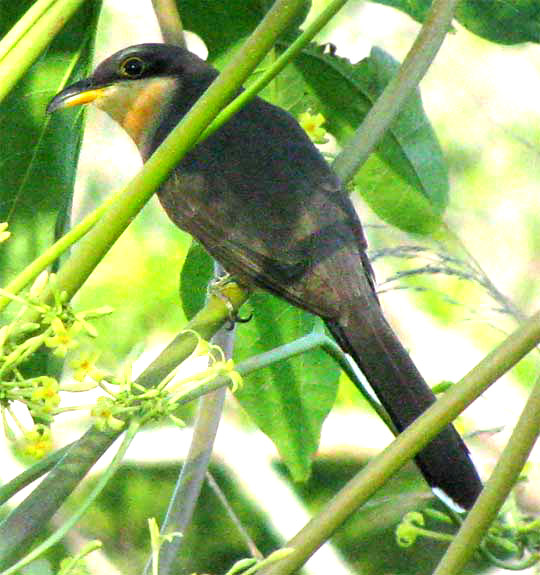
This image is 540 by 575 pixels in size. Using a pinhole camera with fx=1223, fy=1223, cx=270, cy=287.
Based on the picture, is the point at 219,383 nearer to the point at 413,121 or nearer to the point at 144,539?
the point at 413,121

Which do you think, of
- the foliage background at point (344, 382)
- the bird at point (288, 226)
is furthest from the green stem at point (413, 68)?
the foliage background at point (344, 382)

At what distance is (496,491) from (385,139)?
156 cm

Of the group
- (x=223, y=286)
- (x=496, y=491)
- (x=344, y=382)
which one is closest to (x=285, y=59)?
(x=496, y=491)

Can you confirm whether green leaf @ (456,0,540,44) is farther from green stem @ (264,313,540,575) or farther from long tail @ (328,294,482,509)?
green stem @ (264,313,540,575)

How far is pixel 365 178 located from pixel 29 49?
135cm

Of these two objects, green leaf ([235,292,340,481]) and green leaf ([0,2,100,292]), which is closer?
green leaf ([0,2,100,292])

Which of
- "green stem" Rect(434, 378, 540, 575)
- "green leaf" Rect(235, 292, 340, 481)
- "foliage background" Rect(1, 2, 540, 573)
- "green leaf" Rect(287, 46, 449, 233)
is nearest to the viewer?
"green stem" Rect(434, 378, 540, 575)

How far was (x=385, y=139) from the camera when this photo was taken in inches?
115

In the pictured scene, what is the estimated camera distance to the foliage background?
4195 millimetres

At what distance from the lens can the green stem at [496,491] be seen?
1470 mm

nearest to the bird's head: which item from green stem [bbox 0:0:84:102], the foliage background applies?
the foliage background

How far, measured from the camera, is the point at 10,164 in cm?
248

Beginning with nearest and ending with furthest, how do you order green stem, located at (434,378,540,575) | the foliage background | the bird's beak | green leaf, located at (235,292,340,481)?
1. green stem, located at (434,378,540,575)
2. the bird's beak
3. green leaf, located at (235,292,340,481)
4. the foliage background

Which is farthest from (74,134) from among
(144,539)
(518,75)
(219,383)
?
(518,75)
